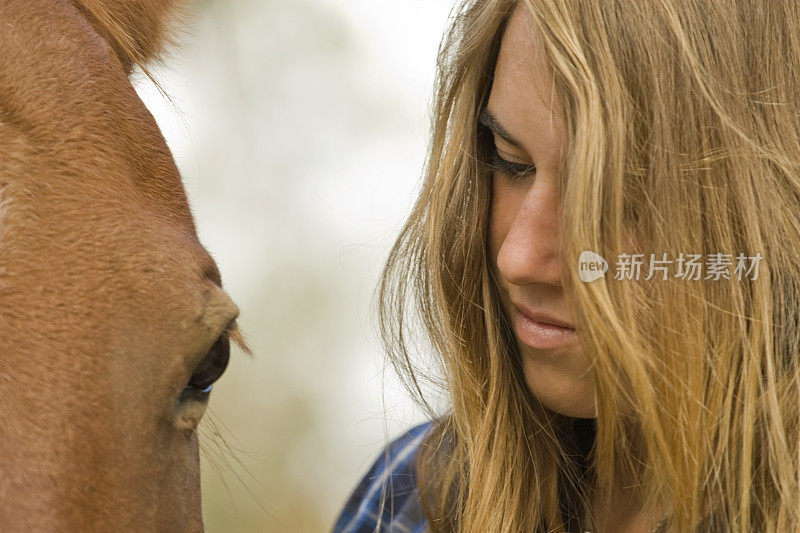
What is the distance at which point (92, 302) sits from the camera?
36.4 inches

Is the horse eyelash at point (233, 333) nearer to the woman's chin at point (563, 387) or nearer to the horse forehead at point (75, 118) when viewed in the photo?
the horse forehead at point (75, 118)

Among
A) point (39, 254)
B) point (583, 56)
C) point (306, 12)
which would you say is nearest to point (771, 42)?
point (583, 56)

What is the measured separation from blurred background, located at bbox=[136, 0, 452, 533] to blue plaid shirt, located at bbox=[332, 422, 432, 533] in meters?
2.92

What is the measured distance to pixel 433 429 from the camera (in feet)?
5.32

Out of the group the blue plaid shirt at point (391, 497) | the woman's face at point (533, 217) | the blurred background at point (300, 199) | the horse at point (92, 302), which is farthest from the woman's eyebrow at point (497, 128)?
the blurred background at point (300, 199)

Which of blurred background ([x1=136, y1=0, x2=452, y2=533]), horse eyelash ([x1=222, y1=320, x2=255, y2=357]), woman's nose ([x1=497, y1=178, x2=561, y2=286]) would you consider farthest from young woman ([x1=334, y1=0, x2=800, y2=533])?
blurred background ([x1=136, y1=0, x2=452, y2=533])

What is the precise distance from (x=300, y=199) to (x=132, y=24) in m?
3.85

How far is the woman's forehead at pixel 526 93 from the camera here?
1.13 metres

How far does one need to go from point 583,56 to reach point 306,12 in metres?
4.55

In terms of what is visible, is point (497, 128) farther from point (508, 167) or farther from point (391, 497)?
point (391, 497)

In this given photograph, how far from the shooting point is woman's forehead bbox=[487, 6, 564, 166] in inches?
44.6

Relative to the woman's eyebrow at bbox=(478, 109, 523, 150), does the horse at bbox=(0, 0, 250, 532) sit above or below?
below

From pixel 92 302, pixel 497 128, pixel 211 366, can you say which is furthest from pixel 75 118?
pixel 497 128

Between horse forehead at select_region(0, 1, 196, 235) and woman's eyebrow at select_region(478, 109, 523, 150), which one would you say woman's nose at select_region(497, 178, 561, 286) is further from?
horse forehead at select_region(0, 1, 196, 235)
